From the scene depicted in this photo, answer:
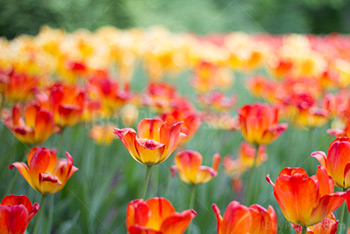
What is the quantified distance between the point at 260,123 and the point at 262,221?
0.43 meters

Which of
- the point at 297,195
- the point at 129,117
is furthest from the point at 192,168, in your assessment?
the point at 129,117

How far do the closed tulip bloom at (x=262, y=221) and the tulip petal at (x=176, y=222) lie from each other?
0.38 ft

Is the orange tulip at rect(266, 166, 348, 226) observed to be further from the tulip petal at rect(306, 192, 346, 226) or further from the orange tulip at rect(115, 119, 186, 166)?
the orange tulip at rect(115, 119, 186, 166)

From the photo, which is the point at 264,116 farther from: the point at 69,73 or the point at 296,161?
the point at 69,73

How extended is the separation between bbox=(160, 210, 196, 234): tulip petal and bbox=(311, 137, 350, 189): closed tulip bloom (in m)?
0.27

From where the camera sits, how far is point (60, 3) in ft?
10.9

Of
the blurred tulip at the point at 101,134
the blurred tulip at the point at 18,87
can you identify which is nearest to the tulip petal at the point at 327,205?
the blurred tulip at the point at 18,87

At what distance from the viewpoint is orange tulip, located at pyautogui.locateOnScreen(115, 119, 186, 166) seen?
606mm

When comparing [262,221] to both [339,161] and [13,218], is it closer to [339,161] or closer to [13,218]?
[339,161]

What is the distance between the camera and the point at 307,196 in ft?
1.80

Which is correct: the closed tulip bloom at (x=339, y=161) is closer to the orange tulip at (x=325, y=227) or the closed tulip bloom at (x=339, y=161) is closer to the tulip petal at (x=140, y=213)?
the orange tulip at (x=325, y=227)

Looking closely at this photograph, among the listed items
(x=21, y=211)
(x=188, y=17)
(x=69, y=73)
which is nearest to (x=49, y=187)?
(x=21, y=211)

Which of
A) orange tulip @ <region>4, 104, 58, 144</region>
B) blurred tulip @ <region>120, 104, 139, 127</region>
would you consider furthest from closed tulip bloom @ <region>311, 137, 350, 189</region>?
blurred tulip @ <region>120, 104, 139, 127</region>

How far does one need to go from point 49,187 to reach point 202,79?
5.62 feet
